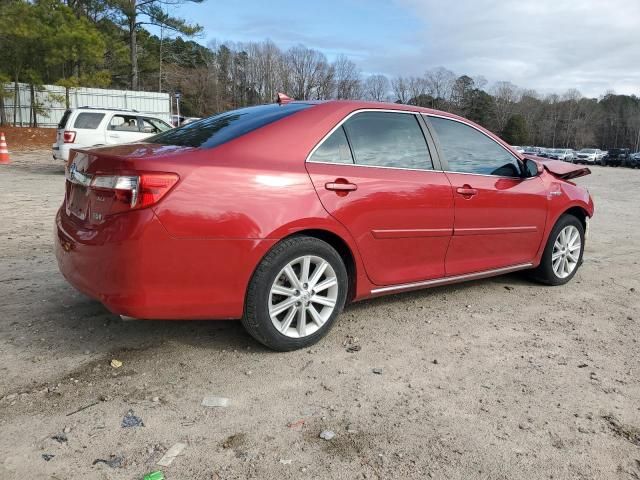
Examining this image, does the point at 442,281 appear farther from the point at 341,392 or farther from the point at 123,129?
the point at 123,129

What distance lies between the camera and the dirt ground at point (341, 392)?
2326 mm

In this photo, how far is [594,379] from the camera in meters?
3.18

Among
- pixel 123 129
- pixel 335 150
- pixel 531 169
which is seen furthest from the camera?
pixel 123 129

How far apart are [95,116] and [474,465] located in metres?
13.4

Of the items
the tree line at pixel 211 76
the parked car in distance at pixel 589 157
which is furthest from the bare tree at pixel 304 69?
the parked car in distance at pixel 589 157

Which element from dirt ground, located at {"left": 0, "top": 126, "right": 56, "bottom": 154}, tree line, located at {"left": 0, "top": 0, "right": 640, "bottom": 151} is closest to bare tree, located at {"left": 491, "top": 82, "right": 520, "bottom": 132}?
tree line, located at {"left": 0, "top": 0, "right": 640, "bottom": 151}

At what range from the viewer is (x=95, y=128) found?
13.4m

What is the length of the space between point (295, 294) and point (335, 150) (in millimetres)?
972

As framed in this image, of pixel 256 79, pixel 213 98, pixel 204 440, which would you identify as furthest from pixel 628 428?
pixel 256 79

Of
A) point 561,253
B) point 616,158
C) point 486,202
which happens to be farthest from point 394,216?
point 616,158

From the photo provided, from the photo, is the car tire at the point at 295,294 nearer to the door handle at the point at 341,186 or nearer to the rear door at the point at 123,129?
the door handle at the point at 341,186

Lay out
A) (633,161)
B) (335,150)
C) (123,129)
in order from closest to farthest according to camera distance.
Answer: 1. (335,150)
2. (123,129)
3. (633,161)

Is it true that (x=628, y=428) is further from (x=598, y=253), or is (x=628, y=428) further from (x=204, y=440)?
(x=598, y=253)

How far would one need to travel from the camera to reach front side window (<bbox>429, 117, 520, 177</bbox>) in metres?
4.15
